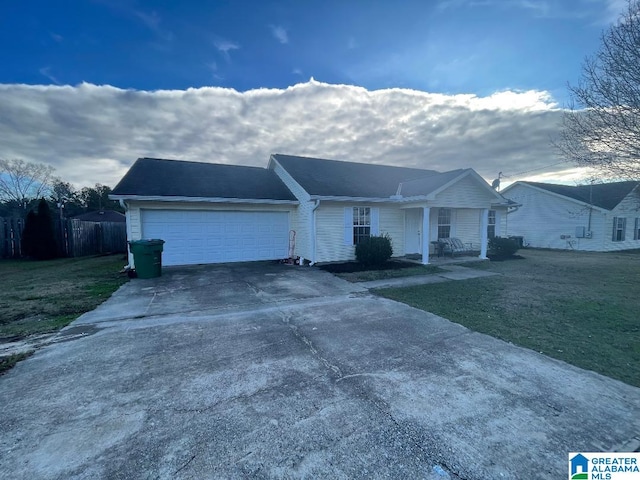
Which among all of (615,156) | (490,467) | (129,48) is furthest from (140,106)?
(615,156)

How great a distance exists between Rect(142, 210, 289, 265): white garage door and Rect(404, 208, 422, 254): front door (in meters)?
5.75

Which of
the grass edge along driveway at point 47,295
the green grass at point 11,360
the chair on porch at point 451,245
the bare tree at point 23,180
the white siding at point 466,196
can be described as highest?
the bare tree at point 23,180

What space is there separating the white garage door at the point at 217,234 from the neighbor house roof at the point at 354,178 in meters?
2.27

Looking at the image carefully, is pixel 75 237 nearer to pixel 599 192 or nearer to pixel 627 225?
pixel 599 192

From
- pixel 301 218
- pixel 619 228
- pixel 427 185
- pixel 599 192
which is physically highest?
pixel 599 192

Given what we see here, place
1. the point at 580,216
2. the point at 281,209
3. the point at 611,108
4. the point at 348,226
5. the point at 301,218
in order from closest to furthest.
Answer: the point at 611,108
the point at 348,226
the point at 301,218
the point at 281,209
the point at 580,216

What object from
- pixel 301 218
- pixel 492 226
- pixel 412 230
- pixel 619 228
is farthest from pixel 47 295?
pixel 619 228

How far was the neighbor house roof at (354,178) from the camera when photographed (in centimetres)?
1185

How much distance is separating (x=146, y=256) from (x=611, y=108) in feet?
48.6

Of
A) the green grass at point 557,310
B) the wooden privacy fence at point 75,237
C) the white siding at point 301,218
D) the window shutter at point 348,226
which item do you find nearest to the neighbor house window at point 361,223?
the window shutter at point 348,226

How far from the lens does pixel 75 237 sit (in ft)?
52.4

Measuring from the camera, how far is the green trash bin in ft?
30.0

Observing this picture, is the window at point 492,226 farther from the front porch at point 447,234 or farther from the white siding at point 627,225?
the white siding at point 627,225

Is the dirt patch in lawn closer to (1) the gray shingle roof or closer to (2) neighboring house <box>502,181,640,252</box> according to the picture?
(1) the gray shingle roof
